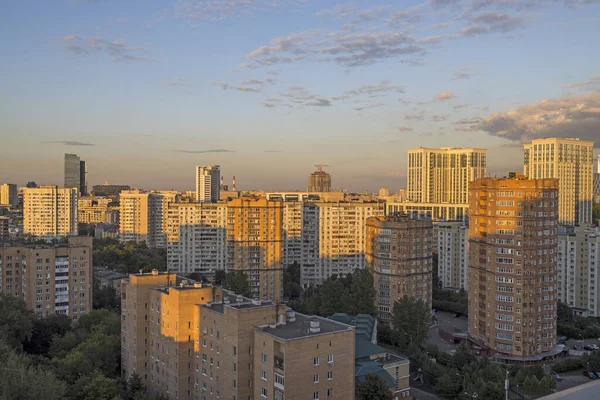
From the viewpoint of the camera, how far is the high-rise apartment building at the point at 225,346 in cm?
1138

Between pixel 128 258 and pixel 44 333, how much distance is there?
21324 millimetres

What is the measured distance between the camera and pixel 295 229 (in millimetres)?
38406

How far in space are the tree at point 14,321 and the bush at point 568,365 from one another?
725 inches

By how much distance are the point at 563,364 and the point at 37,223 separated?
45225 millimetres

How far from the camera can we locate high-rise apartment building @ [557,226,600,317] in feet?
90.0

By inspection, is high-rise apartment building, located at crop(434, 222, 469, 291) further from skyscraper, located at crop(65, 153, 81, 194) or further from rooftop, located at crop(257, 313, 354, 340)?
skyscraper, located at crop(65, 153, 81, 194)

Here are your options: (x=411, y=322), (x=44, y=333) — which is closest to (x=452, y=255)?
(x=411, y=322)

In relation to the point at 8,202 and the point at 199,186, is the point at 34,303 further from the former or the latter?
the point at 8,202

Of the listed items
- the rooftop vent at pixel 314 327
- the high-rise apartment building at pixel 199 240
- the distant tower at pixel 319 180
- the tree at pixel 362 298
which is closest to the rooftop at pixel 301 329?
the rooftop vent at pixel 314 327

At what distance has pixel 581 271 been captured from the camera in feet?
91.7

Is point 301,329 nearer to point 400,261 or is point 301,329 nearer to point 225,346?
point 225,346

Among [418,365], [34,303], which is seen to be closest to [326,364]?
[418,365]

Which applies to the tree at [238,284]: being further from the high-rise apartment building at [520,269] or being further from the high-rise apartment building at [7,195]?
the high-rise apartment building at [7,195]

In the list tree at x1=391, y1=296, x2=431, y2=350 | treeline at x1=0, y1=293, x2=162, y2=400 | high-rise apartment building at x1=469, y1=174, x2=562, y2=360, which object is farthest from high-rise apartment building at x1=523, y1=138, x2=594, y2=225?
treeline at x1=0, y1=293, x2=162, y2=400
